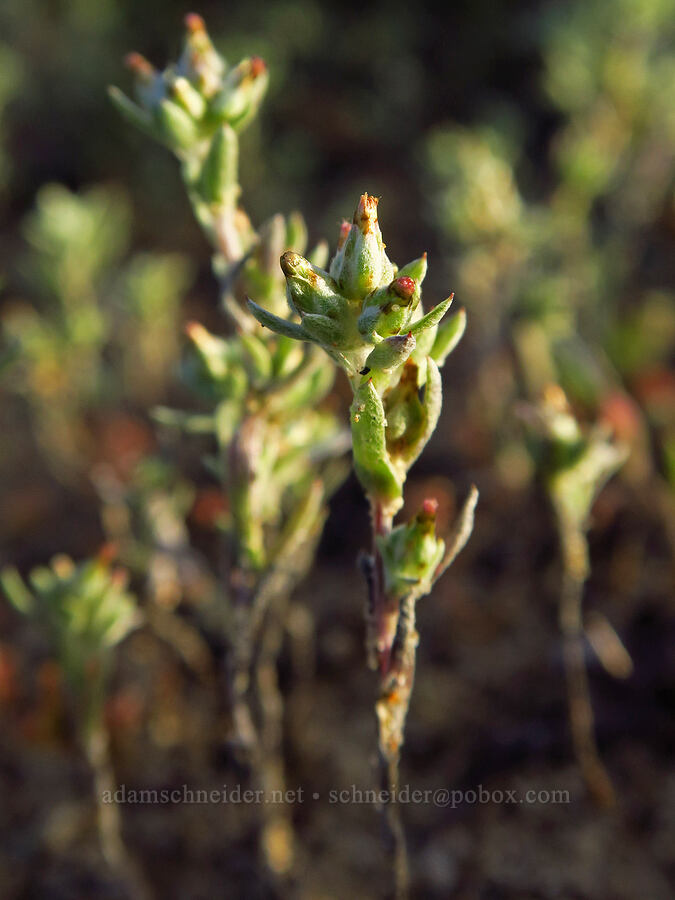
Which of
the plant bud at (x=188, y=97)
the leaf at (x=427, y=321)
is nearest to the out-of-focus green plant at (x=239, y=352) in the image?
the plant bud at (x=188, y=97)

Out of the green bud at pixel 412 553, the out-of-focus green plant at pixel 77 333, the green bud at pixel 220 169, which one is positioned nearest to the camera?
the green bud at pixel 412 553

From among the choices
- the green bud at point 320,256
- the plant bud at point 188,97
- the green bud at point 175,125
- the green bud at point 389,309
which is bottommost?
the green bud at point 389,309

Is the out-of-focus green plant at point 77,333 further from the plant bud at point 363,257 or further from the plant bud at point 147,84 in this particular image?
the plant bud at point 363,257

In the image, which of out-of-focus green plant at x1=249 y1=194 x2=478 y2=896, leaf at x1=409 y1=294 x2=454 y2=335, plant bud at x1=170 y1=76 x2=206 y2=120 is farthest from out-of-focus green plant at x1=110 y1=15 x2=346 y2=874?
leaf at x1=409 y1=294 x2=454 y2=335

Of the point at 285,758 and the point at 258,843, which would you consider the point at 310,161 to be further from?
the point at 258,843

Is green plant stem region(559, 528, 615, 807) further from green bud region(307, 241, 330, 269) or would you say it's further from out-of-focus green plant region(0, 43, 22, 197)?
out-of-focus green plant region(0, 43, 22, 197)

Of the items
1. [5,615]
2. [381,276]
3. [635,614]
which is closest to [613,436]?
[635,614]

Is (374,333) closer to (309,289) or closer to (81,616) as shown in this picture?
(309,289)

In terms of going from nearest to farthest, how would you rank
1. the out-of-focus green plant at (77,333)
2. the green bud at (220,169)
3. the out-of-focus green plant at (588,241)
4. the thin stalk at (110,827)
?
the green bud at (220,169) < the thin stalk at (110,827) < the out-of-focus green plant at (588,241) < the out-of-focus green plant at (77,333)
